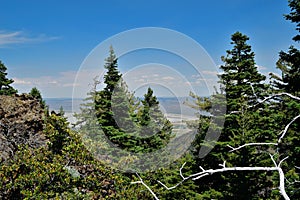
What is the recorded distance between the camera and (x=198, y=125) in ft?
59.5

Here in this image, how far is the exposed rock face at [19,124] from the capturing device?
13.3 meters

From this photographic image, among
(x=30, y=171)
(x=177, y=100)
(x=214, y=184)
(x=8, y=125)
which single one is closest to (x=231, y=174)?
(x=214, y=184)

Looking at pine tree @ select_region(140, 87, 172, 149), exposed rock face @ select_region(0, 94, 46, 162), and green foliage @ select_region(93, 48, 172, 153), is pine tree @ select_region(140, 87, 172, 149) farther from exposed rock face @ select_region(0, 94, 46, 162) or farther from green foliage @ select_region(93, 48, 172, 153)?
exposed rock face @ select_region(0, 94, 46, 162)

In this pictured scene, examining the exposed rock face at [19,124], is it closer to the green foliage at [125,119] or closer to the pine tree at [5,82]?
the green foliage at [125,119]

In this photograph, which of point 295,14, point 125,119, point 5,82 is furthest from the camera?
point 5,82

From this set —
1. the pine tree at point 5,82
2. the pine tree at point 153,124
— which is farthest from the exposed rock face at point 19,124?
the pine tree at point 5,82

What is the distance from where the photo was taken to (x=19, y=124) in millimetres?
14430

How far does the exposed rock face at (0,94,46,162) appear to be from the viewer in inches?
523

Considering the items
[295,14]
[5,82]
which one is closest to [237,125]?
[295,14]

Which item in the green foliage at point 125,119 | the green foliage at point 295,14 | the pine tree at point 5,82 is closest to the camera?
the green foliage at point 295,14

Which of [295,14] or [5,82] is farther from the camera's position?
[5,82]

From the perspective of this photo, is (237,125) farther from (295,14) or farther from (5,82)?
A: (5,82)

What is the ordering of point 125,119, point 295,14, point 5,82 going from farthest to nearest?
point 5,82 < point 125,119 < point 295,14

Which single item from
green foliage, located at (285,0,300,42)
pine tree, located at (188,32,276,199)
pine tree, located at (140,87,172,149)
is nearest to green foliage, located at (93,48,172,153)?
pine tree, located at (140,87,172,149)
